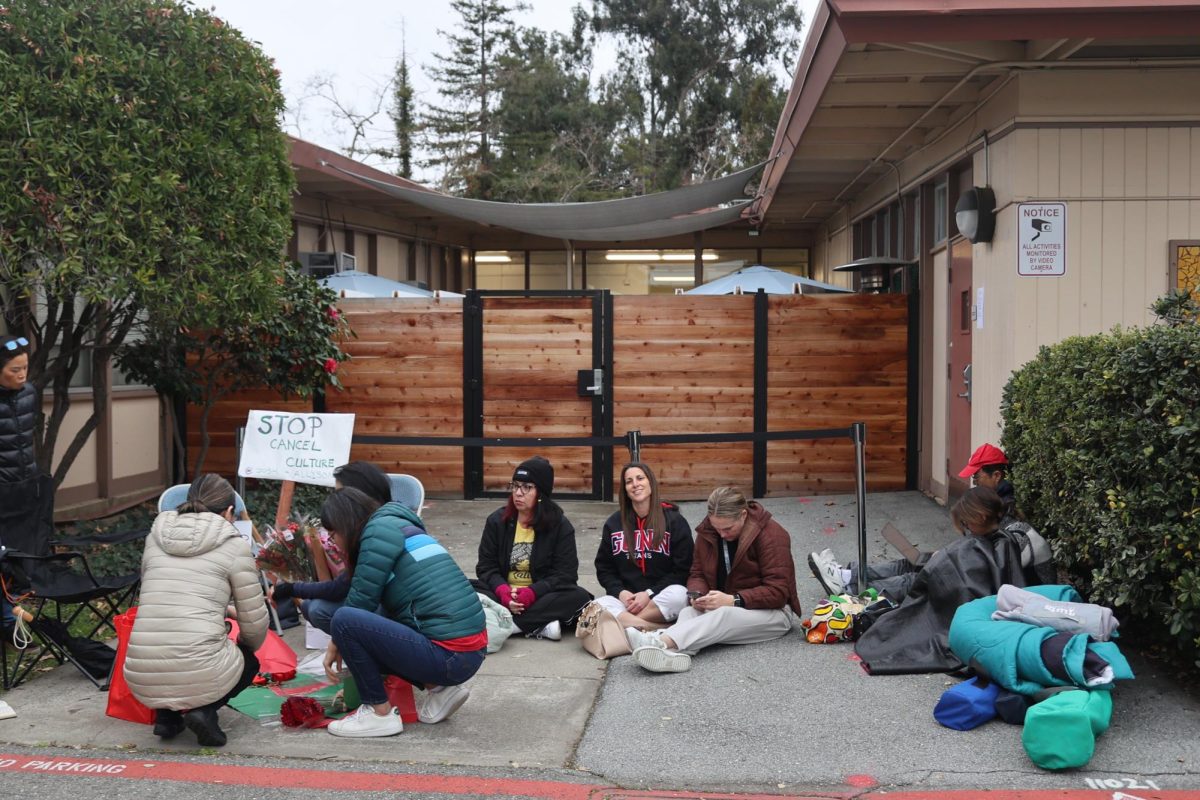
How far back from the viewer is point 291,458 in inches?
304

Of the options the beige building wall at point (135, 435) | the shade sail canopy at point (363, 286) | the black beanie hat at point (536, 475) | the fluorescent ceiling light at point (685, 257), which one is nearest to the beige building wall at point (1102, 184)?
the black beanie hat at point (536, 475)

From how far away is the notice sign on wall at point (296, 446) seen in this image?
766cm

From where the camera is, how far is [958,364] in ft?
32.9

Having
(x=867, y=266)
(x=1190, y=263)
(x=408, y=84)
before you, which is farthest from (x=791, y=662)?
(x=408, y=84)

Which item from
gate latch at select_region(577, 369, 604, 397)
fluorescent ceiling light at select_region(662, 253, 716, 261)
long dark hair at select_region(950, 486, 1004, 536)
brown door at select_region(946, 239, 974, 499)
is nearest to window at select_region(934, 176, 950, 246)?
brown door at select_region(946, 239, 974, 499)

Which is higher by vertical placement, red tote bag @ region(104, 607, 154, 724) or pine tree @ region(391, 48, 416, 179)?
pine tree @ region(391, 48, 416, 179)

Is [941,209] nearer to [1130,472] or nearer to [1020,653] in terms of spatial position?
[1130,472]

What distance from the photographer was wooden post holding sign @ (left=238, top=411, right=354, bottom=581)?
765 cm

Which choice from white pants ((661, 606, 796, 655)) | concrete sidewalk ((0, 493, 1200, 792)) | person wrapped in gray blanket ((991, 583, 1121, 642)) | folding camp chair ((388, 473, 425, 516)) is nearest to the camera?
concrete sidewalk ((0, 493, 1200, 792))

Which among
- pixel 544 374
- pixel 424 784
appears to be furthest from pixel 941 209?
pixel 424 784

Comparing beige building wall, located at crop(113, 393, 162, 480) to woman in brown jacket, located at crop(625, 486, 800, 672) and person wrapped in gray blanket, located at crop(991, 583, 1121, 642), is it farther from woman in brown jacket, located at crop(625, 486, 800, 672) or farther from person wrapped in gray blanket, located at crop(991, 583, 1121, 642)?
person wrapped in gray blanket, located at crop(991, 583, 1121, 642)

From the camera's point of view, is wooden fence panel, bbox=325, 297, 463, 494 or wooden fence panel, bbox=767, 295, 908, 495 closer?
wooden fence panel, bbox=767, 295, 908, 495

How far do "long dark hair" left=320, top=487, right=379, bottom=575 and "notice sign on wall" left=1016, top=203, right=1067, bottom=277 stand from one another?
17.5ft

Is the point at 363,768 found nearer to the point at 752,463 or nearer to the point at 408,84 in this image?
the point at 752,463
